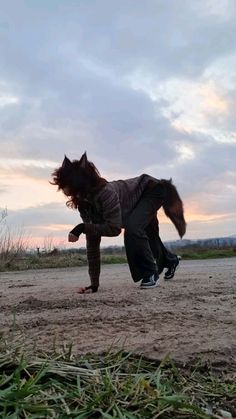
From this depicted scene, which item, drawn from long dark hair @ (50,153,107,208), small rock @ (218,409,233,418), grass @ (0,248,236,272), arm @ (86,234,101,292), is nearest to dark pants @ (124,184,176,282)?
arm @ (86,234,101,292)

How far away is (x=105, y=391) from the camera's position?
1.88 metres

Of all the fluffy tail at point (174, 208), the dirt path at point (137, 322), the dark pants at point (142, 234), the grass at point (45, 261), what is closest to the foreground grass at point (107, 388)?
the dirt path at point (137, 322)

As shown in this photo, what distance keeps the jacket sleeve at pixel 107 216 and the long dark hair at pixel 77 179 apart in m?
0.11

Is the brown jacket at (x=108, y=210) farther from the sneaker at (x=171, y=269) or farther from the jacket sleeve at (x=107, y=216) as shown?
the sneaker at (x=171, y=269)

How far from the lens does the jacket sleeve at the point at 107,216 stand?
5309 mm

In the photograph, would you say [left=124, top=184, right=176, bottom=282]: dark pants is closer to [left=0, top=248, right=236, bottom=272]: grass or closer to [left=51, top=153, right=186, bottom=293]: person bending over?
[left=51, top=153, right=186, bottom=293]: person bending over

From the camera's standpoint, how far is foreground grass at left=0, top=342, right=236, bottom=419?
1.75 metres

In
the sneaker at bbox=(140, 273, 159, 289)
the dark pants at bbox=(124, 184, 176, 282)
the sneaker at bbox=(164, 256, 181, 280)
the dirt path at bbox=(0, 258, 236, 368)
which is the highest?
the dark pants at bbox=(124, 184, 176, 282)

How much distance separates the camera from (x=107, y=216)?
17.5 feet

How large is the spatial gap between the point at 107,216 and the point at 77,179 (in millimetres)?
480

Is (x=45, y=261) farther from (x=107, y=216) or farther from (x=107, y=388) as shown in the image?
(x=107, y=388)

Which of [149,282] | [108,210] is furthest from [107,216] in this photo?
[149,282]

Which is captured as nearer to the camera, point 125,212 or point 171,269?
point 125,212

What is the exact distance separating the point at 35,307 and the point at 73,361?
212 centimetres
